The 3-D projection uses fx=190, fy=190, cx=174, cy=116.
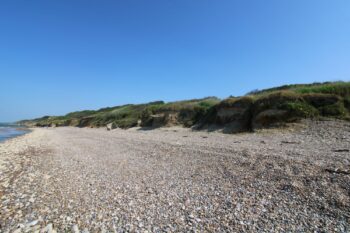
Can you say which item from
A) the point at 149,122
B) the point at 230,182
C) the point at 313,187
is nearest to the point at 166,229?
the point at 230,182

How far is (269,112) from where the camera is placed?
48.9 feet

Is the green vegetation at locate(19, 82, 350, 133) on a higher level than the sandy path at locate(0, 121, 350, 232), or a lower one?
higher

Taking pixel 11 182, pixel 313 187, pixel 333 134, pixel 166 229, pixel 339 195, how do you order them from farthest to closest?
1. pixel 333 134
2. pixel 11 182
3. pixel 313 187
4. pixel 339 195
5. pixel 166 229

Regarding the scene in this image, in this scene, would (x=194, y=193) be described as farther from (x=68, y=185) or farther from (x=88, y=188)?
(x=68, y=185)

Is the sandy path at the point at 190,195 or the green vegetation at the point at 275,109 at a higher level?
the green vegetation at the point at 275,109

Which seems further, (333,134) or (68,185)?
(333,134)

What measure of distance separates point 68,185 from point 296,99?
15723 mm

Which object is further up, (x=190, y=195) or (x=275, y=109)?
(x=275, y=109)

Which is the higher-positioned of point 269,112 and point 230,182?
point 269,112

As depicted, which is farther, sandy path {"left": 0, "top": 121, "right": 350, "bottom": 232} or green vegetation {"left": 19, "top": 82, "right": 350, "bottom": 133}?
green vegetation {"left": 19, "top": 82, "right": 350, "bottom": 133}

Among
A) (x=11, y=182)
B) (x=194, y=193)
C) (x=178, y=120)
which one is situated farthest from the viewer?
(x=178, y=120)

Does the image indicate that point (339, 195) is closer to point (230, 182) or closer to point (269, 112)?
point (230, 182)

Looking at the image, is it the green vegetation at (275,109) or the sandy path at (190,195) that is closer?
the sandy path at (190,195)

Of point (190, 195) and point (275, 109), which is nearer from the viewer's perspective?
point (190, 195)
